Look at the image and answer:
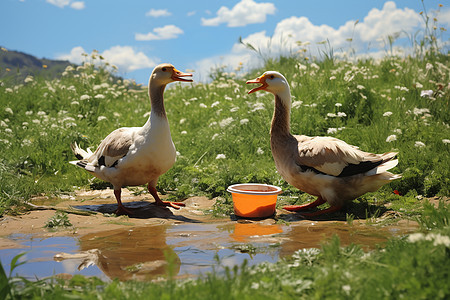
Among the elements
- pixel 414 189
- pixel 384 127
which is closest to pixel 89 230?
pixel 414 189

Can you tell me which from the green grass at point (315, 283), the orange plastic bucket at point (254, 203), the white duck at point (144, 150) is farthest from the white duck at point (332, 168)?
the green grass at point (315, 283)

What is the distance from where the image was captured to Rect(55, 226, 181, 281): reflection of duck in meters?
2.98

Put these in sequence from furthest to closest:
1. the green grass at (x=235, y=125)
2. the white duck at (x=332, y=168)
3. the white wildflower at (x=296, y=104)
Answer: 1. the white wildflower at (x=296, y=104)
2. the green grass at (x=235, y=125)
3. the white duck at (x=332, y=168)

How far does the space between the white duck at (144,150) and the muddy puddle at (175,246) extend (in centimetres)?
80

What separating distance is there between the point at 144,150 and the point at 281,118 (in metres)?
1.64

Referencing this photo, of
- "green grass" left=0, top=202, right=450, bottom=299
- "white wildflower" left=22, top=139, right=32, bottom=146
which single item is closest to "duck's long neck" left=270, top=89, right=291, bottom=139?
"green grass" left=0, top=202, right=450, bottom=299

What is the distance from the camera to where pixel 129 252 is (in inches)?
138

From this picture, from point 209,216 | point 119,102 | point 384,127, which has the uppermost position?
point 119,102

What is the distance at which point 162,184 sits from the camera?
6.21m

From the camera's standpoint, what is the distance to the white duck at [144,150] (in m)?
4.88

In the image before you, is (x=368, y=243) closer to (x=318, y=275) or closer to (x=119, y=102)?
(x=318, y=275)

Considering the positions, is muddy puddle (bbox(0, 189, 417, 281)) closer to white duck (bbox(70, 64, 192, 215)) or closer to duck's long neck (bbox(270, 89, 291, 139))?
white duck (bbox(70, 64, 192, 215))

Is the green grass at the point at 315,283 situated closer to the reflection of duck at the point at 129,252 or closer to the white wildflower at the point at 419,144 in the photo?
the reflection of duck at the point at 129,252

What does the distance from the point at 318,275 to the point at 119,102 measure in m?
9.22
